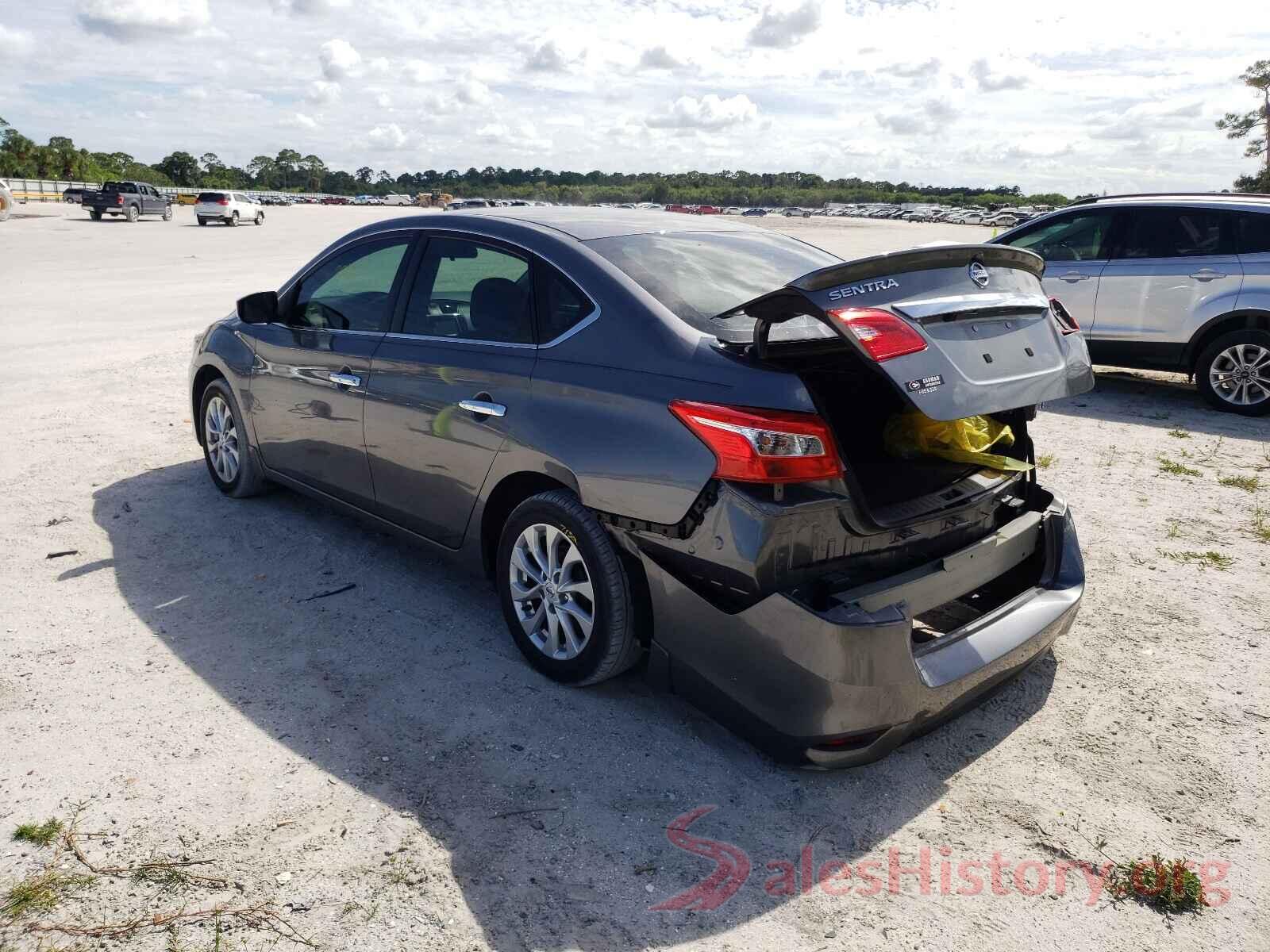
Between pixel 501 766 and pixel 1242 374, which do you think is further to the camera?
pixel 1242 374

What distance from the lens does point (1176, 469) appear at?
6820 millimetres

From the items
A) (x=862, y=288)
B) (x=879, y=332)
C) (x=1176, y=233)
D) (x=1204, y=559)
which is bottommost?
(x=1204, y=559)

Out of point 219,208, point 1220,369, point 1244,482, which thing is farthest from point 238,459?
point 219,208

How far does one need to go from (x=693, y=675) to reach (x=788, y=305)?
124 cm

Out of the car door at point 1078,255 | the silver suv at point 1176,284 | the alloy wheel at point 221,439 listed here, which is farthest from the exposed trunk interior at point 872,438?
the car door at point 1078,255

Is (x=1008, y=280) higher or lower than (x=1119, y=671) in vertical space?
higher

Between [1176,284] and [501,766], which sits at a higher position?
[1176,284]

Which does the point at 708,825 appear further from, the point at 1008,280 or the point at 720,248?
the point at 720,248

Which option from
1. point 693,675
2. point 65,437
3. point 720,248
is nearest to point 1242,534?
point 720,248

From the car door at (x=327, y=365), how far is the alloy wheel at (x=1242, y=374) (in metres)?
7.34

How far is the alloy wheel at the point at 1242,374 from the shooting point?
8.34m

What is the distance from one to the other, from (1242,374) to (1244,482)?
8.21 ft

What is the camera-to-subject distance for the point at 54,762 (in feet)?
10.7

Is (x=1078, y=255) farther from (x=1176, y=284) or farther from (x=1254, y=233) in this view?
(x=1254, y=233)
